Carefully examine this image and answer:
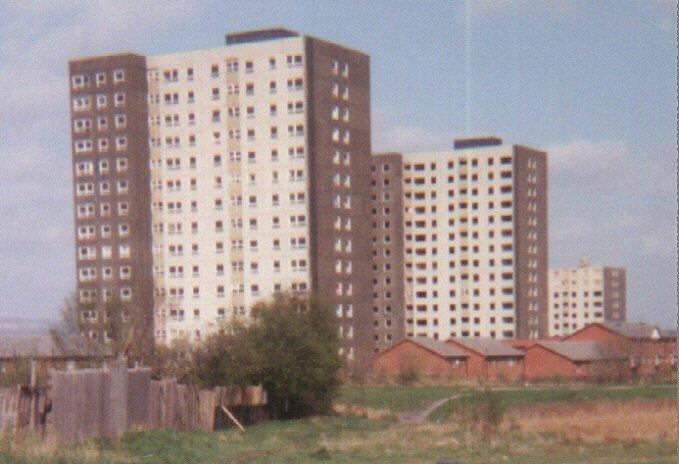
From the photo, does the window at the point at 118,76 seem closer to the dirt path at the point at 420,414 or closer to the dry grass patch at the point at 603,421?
the dirt path at the point at 420,414

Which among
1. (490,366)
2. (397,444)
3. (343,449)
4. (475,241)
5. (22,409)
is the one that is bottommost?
(490,366)

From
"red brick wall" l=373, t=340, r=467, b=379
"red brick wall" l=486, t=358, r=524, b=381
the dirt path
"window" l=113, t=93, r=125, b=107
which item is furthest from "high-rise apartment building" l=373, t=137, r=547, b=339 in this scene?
the dirt path

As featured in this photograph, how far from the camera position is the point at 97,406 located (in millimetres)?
36000

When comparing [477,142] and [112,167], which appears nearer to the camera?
[112,167]

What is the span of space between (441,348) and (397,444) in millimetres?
86600

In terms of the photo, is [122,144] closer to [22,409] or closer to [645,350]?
[645,350]

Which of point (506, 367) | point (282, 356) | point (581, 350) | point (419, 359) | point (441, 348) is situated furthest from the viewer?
point (441, 348)

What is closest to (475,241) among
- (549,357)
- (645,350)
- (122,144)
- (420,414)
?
(549,357)

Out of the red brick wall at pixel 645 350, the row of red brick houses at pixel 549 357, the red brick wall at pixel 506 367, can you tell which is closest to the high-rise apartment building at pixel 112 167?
the row of red brick houses at pixel 549 357

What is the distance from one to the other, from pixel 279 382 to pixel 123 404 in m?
19.1

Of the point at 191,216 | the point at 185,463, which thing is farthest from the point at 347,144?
the point at 185,463

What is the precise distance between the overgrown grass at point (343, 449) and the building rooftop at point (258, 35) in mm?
82747

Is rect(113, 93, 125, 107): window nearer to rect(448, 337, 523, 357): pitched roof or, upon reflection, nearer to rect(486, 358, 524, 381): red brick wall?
rect(448, 337, 523, 357): pitched roof

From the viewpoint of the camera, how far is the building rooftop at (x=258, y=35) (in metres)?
121
